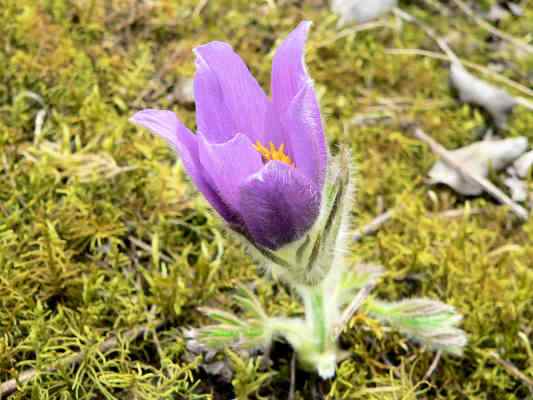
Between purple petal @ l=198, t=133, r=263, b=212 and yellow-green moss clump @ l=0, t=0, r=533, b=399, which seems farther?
yellow-green moss clump @ l=0, t=0, r=533, b=399

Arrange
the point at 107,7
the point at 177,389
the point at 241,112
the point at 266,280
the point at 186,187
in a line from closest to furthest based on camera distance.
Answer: the point at 241,112, the point at 177,389, the point at 266,280, the point at 186,187, the point at 107,7

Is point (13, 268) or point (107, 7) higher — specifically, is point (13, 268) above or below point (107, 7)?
below

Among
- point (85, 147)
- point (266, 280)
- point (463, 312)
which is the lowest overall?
point (463, 312)

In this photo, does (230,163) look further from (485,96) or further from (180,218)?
(485,96)

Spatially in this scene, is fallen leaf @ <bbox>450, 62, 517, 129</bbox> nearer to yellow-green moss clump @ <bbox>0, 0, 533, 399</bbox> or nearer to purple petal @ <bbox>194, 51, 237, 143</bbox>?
yellow-green moss clump @ <bbox>0, 0, 533, 399</bbox>

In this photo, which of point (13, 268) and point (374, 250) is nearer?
point (13, 268)

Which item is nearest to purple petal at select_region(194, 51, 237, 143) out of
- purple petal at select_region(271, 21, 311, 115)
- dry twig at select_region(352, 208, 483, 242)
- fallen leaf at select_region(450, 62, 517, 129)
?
purple petal at select_region(271, 21, 311, 115)

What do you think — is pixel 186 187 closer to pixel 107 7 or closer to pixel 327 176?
pixel 327 176

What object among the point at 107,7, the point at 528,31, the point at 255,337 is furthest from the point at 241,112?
the point at 528,31
